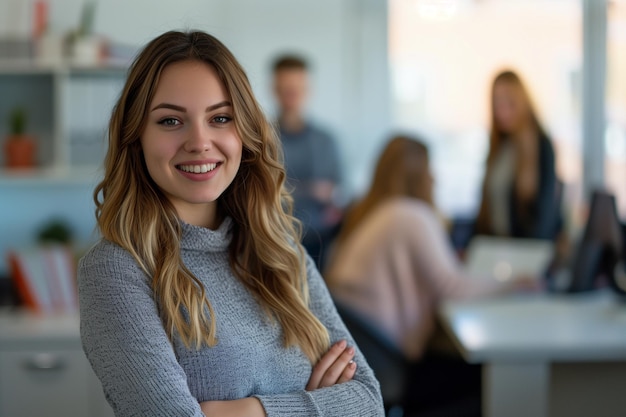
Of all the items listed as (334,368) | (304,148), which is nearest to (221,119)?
(334,368)

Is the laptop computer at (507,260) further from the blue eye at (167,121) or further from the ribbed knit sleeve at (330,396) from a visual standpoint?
the blue eye at (167,121)

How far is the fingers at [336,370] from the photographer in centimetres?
170

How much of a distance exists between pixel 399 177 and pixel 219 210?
6.48 ft

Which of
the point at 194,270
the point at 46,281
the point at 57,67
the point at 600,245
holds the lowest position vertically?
the point at 46,281

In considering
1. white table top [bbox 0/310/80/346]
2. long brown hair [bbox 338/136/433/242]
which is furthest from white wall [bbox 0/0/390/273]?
white table top [bbox 0/310/80/346]

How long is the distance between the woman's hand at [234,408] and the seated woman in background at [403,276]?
1.92 metres

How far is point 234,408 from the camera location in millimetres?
1539

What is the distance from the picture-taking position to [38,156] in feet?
13.5

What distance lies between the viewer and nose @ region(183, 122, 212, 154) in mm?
1539

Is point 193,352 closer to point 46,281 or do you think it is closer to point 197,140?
point 197,140

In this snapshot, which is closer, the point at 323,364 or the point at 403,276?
the point at 323,364

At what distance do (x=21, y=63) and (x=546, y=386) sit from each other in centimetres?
250

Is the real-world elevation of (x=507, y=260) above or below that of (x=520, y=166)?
below

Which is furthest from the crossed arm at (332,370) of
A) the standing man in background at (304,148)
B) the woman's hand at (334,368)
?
the standing man in background at (304,148)
